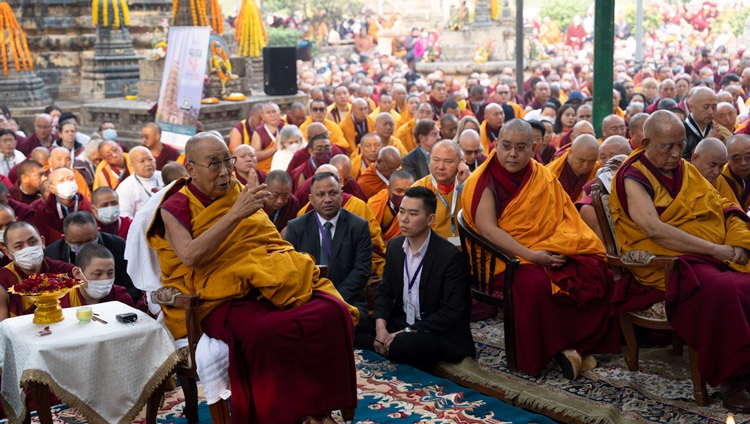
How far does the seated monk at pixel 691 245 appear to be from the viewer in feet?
14.8

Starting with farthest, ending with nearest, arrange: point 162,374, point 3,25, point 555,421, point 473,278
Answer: point 3,25 → point 473,278 → point 555,421 → point 162,374

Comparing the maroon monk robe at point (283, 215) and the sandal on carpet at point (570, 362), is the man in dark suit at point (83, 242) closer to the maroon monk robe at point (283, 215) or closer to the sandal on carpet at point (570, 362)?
the maroon monk robe at point (283, 215)

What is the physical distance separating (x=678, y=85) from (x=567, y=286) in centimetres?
834

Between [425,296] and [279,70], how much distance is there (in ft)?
29.9

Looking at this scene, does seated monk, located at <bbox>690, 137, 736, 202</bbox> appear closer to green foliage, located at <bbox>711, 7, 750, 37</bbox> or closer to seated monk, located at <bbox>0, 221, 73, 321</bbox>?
seated monk, located at <bbox>0, 221, 73, 321</bbox>

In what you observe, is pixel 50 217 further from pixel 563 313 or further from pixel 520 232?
pixel 563 313

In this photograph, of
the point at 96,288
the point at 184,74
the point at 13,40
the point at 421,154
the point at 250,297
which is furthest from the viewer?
Result: the point at 13,40

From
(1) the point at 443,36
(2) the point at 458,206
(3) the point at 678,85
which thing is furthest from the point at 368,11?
(2) the point at 458,206

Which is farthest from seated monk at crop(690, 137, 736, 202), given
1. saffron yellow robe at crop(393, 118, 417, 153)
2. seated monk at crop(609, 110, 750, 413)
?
saffron yellow robe at crop(393, 118, 417, 153)

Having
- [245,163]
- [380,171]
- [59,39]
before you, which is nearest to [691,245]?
[380,171]

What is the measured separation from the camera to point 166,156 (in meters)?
8.96

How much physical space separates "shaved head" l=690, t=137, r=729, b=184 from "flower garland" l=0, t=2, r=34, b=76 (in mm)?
12431

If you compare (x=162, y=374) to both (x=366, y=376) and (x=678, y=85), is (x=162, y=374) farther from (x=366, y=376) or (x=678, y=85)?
(x=678, y=85)

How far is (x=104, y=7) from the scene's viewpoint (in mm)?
15383
